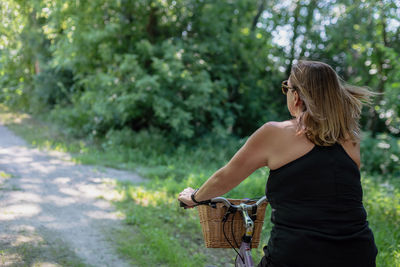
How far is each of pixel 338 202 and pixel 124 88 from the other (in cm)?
918

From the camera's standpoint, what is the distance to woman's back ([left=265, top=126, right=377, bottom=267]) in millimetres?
1827

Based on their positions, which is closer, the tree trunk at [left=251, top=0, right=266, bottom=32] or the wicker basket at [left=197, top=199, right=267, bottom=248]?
the wicker basket at [left=197, top=199, right=267, bottom=248]

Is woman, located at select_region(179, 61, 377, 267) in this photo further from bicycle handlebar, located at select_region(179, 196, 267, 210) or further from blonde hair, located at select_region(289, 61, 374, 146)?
bicycle handlebar, located at select_region(179, 196, 267, 210)

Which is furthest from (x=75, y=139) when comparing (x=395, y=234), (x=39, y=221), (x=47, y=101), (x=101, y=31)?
(x=395, y=234)

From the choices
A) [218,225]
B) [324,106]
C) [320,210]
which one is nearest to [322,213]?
[320,210]

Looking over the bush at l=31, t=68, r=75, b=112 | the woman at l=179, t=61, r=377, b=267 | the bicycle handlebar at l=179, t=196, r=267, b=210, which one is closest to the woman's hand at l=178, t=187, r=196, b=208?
the bicycle handlebar at l=179, t=196, r=267, b=210

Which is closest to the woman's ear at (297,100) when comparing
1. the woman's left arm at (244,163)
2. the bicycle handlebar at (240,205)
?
the woman's left arm at (244,163)

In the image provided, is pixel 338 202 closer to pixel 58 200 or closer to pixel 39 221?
pixel 39 221

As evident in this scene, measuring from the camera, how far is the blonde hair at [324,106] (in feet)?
6.29

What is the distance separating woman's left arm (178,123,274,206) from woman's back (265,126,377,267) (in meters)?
0.09

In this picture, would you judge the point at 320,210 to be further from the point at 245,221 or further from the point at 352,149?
the point at 245,221

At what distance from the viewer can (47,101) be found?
54.4 ft

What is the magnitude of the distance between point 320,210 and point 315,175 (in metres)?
0.17

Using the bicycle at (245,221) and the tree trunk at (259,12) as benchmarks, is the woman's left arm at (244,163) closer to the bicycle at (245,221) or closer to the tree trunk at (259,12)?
the bicycle at (245,221)
